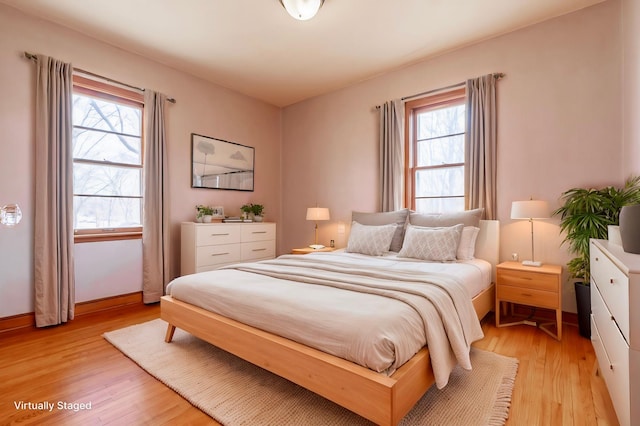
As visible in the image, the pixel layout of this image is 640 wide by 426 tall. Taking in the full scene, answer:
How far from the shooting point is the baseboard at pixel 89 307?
105 inches

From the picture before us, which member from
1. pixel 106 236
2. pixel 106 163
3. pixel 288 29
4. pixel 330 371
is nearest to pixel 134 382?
pixel 330 371

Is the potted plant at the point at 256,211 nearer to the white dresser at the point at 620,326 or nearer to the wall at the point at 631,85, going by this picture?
the white dresser at the point at 620,326

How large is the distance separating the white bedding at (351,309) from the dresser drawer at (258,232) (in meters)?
1.70

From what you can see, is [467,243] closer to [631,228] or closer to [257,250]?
[631,228]

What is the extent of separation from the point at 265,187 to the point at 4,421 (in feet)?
12.5

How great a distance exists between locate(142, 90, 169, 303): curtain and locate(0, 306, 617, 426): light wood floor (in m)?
0.87

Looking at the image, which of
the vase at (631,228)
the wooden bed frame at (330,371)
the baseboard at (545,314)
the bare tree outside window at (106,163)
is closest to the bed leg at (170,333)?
the wooden bed frame at (330,371)

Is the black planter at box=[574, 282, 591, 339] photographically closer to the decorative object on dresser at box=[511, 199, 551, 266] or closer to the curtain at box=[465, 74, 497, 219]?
the decorative object on dresser at box=[511, 199, 551, 266]

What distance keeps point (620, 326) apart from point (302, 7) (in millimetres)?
2837

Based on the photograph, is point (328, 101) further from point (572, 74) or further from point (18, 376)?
point (18, 376)

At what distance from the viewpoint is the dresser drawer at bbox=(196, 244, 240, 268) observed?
3621 mm

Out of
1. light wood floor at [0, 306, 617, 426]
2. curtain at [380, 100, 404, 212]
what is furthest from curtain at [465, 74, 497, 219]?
light wood floor at [0, 306, 617, 426]

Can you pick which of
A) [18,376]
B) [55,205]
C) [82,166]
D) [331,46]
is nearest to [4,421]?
[18,376]

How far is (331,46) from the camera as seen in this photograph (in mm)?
3328
